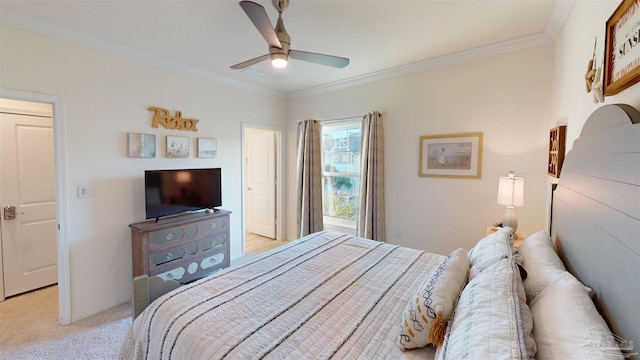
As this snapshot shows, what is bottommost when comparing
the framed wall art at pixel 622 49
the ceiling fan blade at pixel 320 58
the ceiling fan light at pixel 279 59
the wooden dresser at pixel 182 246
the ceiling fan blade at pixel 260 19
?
the wooden dresser at pixel 182 246

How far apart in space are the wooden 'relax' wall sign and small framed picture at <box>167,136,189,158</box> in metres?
0.13

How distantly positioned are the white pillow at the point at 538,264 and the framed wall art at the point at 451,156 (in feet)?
4.75

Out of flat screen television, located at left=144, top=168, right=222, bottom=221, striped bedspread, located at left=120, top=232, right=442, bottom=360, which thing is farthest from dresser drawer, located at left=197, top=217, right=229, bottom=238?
striped bedspread, located at left=120, top=232, right=442, bottom=360

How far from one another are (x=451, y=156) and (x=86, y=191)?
3.83 metres

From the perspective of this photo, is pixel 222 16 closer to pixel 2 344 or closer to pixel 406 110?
pixel 406 110

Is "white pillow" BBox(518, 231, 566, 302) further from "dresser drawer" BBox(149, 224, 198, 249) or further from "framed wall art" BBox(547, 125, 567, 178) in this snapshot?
"dresser drawer" BBox(149, 224, 198, 249)

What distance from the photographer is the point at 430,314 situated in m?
1.02

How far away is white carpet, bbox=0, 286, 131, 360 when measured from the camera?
1.98 metres

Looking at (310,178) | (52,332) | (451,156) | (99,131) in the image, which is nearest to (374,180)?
(451,156)

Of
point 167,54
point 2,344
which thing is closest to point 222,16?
point 167,54

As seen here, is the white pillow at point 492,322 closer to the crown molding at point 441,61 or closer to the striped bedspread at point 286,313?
the striped bedspread at point 286,313

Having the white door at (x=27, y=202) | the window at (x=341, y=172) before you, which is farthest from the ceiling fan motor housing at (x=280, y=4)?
the white door at (x=27, y=202)

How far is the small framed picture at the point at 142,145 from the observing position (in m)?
2.75

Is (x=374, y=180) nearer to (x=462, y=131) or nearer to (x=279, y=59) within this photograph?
(x=462, y=131)
